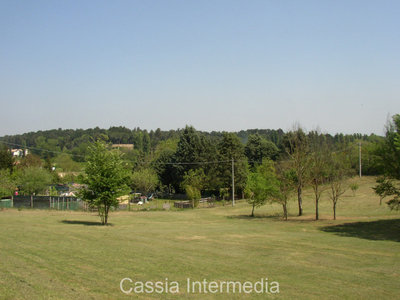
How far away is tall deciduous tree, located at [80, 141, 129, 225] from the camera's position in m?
27.9

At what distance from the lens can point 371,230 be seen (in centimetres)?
2634

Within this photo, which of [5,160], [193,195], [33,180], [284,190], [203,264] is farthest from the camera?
[5,160]

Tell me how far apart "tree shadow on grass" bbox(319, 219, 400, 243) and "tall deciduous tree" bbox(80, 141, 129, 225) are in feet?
59.9

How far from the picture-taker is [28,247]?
14742 mm

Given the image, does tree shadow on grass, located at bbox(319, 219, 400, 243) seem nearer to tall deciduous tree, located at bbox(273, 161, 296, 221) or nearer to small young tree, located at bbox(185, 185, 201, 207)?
tall deciduous tree, located at bbox(273, 161, 296, 221)

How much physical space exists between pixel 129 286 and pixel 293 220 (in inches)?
1091

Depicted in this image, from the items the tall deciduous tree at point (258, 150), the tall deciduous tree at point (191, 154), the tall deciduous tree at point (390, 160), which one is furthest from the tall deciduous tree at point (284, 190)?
the tall deciduous tree at point (258, 150)

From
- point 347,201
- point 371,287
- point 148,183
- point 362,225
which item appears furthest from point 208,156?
point 371,287

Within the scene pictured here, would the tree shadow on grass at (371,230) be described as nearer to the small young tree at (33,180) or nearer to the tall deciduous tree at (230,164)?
the tall deciduous tree at (230,164)

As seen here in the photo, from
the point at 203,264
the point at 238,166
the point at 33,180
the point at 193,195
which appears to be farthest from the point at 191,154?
the point at 203,264

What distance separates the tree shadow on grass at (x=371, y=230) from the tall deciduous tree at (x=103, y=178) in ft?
59.9

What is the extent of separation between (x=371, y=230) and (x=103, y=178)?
23016 millimetres

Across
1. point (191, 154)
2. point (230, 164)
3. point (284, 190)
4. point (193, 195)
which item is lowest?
point (193, 195)

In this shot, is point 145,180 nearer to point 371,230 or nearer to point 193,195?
point 193,195
